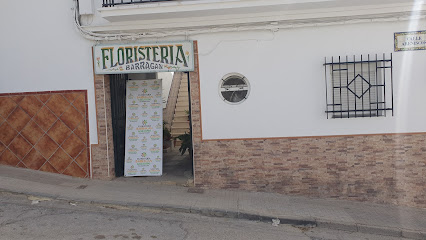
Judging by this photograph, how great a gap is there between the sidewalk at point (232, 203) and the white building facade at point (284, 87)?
0.47 meters

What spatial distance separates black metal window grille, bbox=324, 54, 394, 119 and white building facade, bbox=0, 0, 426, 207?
20 mm

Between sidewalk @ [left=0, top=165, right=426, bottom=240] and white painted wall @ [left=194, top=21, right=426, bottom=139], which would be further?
white painted wall @ [left=194, top=21, right=426, bottom=139]

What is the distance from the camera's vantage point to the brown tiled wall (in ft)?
30.0

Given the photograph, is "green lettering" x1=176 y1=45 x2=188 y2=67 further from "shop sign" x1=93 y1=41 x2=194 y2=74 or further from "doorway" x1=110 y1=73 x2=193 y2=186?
"doorway" x1=110 y1=73 x2=193 y2=186

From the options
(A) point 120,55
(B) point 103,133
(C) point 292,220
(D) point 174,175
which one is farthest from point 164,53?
(C) point 292,220

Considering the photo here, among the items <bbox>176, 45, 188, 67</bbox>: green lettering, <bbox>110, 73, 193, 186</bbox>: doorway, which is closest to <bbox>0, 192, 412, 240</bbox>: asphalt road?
<bbox>110, 73, 193, 186</bbox>: doorway

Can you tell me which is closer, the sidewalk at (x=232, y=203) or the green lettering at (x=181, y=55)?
the sidewalk at (x=232, y=203)

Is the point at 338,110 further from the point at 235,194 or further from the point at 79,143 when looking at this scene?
the point at 79,143

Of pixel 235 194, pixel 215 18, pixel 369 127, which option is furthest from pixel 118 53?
pixel 369 127

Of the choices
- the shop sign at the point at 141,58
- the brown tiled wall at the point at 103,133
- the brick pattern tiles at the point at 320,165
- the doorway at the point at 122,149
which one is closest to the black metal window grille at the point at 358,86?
the brick pattern tiles at the point at 320,165

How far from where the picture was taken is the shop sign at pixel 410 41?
8.47 m

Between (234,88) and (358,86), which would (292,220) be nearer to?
(234,88)

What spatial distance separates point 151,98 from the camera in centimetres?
1011

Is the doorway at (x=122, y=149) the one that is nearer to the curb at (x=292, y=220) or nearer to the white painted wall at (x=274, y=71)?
the white painted wall at (x=274, y=71)
